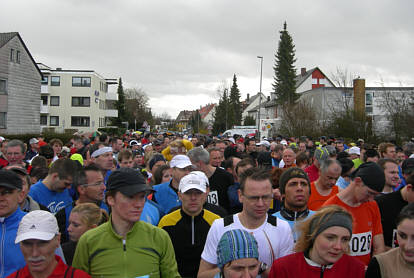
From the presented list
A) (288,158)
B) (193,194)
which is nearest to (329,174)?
(193,194)

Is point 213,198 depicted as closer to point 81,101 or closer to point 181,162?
point 181,162

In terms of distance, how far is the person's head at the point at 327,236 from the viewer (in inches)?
107

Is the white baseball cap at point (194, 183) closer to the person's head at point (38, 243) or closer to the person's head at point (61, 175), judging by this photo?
the person's head at point (38, 243)

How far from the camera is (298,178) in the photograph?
418cm

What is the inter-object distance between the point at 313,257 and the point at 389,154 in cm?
748

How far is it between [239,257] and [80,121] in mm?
65061

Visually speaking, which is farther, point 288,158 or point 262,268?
point 288,158

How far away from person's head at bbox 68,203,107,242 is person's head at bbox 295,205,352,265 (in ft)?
6.95

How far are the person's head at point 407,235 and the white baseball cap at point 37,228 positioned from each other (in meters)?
2.76

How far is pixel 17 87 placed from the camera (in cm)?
3778

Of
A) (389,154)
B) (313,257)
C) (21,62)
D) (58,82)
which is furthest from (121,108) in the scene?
(313,257)

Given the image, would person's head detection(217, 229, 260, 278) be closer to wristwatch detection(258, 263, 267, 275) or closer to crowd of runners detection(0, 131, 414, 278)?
crowd of runners detection(0, 131, 414, 278)

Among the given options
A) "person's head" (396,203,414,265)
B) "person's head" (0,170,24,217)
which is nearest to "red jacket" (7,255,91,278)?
"person's head" (0,170,24,217)

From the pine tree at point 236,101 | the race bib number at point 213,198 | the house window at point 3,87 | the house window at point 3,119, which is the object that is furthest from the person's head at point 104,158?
the pine tree at point 236,101
